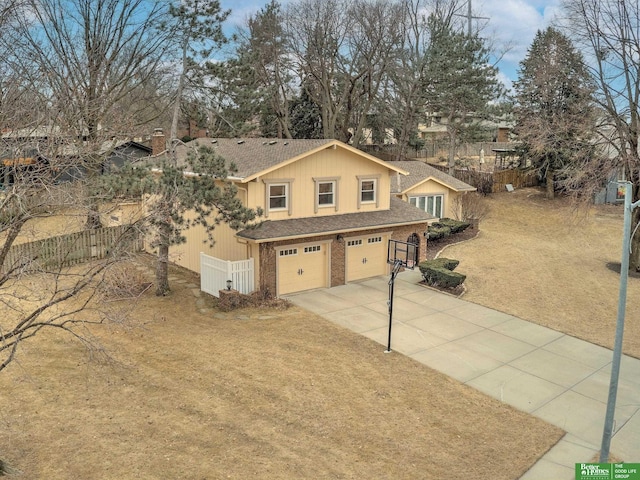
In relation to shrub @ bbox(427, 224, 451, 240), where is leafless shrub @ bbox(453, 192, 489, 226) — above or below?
above

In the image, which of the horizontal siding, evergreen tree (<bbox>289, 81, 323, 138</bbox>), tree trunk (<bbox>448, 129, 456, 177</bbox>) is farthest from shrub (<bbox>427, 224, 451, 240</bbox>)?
evergreen tree (<bbox>289, 81, 323, 138</bbox>)

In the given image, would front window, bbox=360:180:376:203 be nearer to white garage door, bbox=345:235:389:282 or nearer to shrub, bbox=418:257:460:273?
white garage door, bbox=345:235:389:282

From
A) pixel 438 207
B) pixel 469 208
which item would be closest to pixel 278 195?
pixel 438 207

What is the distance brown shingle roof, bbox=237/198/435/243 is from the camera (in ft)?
60.2

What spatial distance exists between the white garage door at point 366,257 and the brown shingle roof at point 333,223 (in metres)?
0.80

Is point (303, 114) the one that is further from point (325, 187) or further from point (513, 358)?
point (513, 358)

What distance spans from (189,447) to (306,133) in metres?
42.8

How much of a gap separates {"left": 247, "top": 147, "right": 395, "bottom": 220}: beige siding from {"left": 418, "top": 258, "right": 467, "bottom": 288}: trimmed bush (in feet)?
11.7

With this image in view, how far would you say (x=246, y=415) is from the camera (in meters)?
10.5

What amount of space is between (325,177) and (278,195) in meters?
2.24

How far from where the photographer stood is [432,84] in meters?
46.5

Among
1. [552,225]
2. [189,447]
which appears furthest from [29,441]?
[552,225]

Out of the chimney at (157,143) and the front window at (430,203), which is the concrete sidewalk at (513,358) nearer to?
the front window at (430,203)

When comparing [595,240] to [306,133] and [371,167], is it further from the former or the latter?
[306,133]
